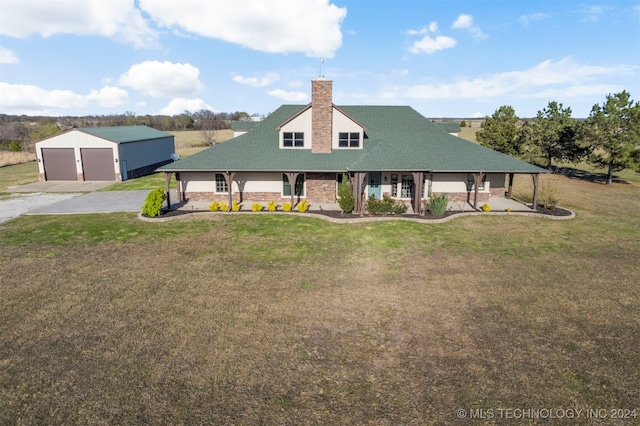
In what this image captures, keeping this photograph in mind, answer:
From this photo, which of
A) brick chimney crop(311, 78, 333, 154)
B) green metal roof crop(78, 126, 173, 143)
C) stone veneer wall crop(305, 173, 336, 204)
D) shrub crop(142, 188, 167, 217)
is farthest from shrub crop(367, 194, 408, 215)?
green metal roof crop(78, 126, 173, 143)

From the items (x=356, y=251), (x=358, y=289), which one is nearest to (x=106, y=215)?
(x=356, y=251)

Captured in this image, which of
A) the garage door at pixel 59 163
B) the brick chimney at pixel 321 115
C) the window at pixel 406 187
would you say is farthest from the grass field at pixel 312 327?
the garage door at pixel 59 163

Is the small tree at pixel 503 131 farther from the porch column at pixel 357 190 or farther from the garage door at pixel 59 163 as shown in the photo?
the garage door at pixel 59 163

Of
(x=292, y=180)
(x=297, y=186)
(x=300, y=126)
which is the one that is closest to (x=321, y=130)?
(x=300, y=126)

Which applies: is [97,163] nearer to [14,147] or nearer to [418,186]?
[418,186]

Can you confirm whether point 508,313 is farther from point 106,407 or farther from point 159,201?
point 159,201
